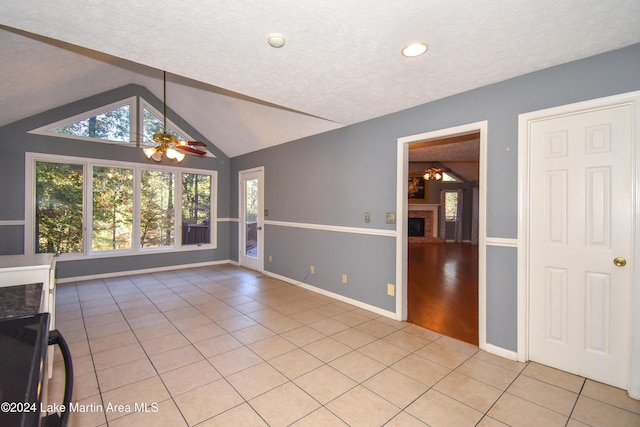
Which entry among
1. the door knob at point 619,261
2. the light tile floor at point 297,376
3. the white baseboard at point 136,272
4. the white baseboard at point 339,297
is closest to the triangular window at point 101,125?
the white baseboard at point 136,272

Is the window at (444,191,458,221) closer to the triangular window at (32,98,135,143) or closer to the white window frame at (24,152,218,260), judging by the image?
the white window frame at (24,152,218,260)

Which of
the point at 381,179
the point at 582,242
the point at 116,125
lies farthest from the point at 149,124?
the point at 582,242

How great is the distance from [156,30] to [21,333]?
1842 mm

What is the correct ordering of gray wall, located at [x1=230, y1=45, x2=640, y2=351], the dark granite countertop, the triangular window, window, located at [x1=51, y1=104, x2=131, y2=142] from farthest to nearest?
window, located at [x1=51, y1=104, x2=131, y2=142] → the triangular window → gray wall, located at [x1=230, y1=45, x2=640, y2=351] → the dark granite countertop

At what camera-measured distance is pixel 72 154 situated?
498 centimetres

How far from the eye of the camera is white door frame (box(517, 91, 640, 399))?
6.68 ft

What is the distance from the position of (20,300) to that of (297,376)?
182cm

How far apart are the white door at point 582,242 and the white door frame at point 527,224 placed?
1.3 inches

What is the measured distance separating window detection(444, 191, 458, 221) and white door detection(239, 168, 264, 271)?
7.79m

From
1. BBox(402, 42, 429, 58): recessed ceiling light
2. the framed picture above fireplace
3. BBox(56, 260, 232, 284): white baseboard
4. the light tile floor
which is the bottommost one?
the light tile floor

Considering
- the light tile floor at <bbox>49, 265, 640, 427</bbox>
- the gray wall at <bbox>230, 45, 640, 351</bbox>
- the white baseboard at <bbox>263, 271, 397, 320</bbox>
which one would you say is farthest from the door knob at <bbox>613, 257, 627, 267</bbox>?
the white baseboard at <bbox>263, 271, 397, 320</bbox>

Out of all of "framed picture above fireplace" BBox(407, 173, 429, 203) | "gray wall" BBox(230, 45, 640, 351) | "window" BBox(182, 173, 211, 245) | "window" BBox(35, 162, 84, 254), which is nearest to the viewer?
"gray wall" BBox(230, 45, 640, 351)

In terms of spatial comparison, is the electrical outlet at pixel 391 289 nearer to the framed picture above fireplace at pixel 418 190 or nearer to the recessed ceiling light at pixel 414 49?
the recessed ceiling light at pixel 414 49

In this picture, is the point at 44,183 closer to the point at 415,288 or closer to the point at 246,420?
the point at 246,420
